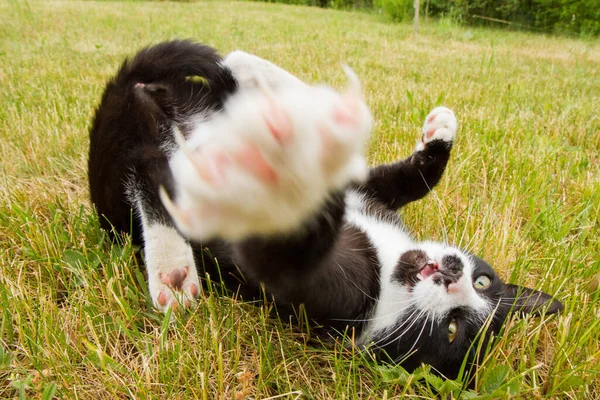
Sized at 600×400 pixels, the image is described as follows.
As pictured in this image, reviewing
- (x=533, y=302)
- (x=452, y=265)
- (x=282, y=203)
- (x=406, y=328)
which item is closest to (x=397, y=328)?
(x=406, y=328)

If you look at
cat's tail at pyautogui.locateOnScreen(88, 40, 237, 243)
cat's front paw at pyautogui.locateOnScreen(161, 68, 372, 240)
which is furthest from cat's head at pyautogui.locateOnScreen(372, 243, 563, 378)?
cat's tail at pyautogui.locateOnScreen(88, 40, 237, 243)

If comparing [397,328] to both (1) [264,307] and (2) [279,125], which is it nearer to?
(1) [264,307]

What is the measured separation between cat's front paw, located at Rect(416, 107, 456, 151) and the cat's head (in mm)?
583

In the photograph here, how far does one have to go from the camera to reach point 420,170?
5.96ft

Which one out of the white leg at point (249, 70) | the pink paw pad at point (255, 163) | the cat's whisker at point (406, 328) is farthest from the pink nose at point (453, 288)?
the white leg at point (249, 70)

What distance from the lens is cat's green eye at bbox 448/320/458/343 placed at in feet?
4.12

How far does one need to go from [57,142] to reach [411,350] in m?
1.96

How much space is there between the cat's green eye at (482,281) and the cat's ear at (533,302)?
0.09 metres

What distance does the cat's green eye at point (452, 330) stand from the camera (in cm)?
126

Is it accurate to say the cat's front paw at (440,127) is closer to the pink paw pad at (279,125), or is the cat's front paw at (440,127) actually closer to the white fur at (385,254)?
the white fur at (385,254)

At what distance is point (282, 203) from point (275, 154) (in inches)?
3.6

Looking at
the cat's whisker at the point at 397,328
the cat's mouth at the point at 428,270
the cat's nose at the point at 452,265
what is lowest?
the cat's whisker at the point at 397,328

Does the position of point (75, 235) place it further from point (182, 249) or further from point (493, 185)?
point (493, 185)

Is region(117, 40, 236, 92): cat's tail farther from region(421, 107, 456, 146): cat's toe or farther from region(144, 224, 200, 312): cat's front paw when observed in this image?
region(421, 107, 456, 146): cat's toe
